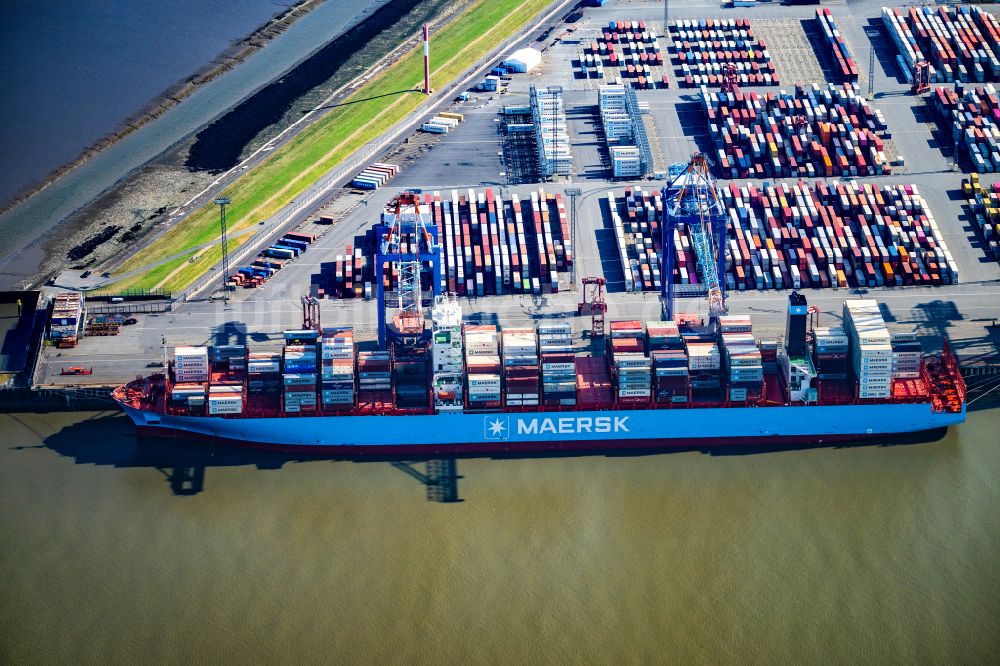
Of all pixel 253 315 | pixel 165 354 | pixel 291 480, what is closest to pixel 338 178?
pixel 253 315

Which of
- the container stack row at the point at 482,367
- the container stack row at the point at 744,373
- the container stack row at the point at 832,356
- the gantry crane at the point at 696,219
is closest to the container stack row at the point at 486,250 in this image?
the gantry crane at the point at 696,219

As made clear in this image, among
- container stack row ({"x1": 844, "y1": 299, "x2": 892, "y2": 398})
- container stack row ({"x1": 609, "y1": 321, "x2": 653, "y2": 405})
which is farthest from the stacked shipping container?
container stack row ({"x1": 609, "y1": 321, "x2": 653, "y2": 405})

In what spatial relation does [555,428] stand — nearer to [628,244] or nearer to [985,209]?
[628,244]

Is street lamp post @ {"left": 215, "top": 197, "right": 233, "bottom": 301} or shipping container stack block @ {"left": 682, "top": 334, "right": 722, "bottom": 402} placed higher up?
street lamp post @ {"left": 215, "top": 197, "right": 233, "bottom": 301}

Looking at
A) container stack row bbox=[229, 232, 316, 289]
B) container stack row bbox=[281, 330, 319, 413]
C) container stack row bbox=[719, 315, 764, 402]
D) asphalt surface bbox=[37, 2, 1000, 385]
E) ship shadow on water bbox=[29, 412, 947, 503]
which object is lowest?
ship shadow on water bbox=[29, 412, 947, 503]

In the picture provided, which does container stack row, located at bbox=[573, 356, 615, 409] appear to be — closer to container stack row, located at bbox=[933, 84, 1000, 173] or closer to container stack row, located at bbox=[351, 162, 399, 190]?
container stack row, located at bbox=[351, 162, 399, 190]

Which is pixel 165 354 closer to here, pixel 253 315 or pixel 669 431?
pixel 253 315
